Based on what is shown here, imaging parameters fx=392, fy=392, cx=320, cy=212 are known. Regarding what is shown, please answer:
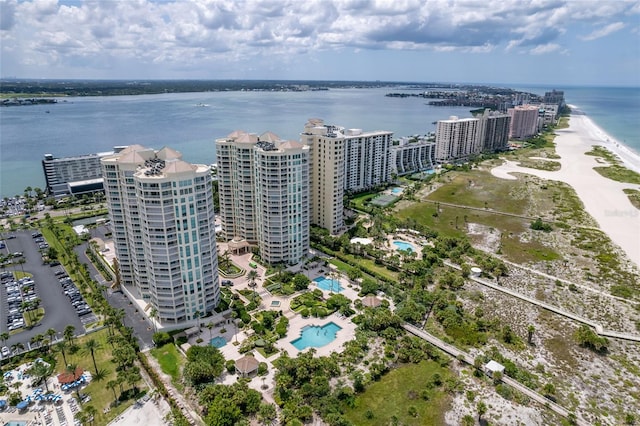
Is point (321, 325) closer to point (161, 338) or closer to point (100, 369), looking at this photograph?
point (161, 338)

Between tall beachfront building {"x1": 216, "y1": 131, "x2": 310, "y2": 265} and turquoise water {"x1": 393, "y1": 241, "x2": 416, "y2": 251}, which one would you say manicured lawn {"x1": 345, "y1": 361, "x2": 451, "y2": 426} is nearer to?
tall beachfront building {"x1": 216, "y1": 131, "x2": 310, "y2": 265}

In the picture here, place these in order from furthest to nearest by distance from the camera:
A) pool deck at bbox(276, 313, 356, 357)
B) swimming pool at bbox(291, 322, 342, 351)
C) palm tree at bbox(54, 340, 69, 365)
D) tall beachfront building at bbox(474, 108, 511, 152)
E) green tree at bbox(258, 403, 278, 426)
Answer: tall beachfront building at bbox(474, 108, 511, 152)
swimming pool at bbox(291, 322, 342, 351)
pool deck at bbox(276, 313, 356, 357)
palm tree at bbox(54, 340, 69, 365)
green tree at bbox(258, 403, 278, 426)

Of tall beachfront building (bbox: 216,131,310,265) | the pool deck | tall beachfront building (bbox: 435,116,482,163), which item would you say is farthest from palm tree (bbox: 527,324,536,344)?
tall beachfront building (bbox: 435,116,482,163)

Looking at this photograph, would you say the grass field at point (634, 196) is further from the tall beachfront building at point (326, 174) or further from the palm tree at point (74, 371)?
the palm tree at point (74, 371)

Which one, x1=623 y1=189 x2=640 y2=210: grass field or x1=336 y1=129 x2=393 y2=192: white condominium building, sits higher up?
x1=336 y1=129 x2=393 y2=192: white condominium building

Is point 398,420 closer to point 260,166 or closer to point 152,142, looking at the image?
point 260,166

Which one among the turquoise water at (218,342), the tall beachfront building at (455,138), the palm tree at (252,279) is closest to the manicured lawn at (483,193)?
the tall beachfront building at (455,138)

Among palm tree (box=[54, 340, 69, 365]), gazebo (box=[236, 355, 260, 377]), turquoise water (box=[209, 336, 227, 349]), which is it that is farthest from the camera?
turquoise water (box=[209, 336, 227, 349])

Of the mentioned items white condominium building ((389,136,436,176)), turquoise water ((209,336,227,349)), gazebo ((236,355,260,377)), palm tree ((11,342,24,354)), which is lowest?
turquoise water ((209,336,227,349))
